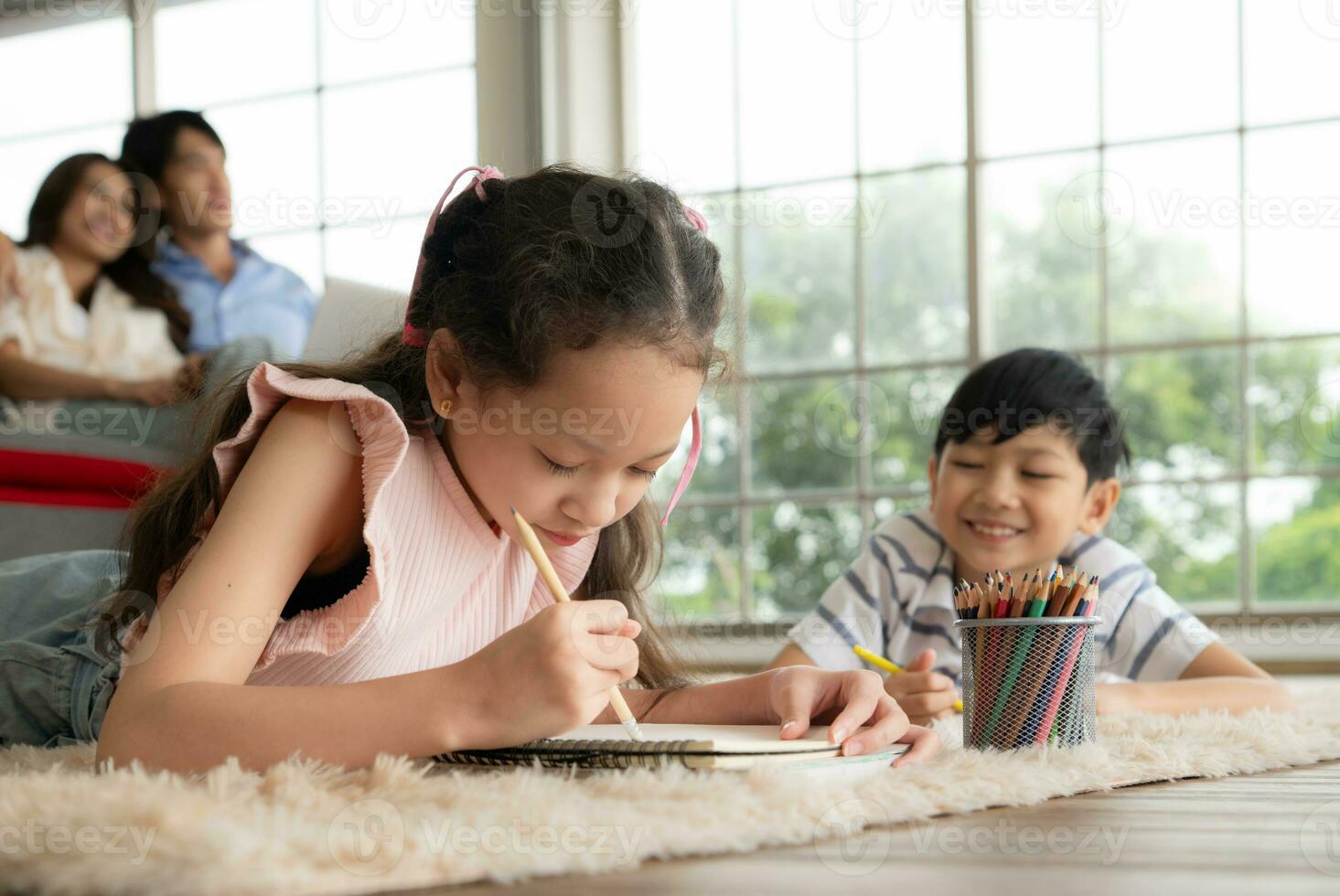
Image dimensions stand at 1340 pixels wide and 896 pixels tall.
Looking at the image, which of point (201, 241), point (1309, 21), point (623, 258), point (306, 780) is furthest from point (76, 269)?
point (1309, 21)

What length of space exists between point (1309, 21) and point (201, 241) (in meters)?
2.81

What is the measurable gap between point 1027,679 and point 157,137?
9.38 ft

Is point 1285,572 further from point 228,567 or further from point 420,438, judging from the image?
point 228,567

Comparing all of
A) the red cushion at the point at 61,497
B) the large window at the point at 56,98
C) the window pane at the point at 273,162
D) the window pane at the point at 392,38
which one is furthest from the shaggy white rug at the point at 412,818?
the large window at the point at 56,98

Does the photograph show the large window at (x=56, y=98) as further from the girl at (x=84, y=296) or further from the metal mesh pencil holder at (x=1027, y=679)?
the metal mesh pencil holder at (x=1027, y=679)

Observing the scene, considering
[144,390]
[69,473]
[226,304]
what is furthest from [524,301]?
[226,304]

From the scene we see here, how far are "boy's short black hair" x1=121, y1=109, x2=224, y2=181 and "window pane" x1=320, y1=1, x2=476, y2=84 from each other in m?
0.81

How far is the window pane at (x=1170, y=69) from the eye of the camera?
3.22 m

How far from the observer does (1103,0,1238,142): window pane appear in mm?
3219

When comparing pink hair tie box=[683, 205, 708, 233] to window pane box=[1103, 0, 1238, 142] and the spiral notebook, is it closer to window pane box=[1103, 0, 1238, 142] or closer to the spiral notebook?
the spiral notebook

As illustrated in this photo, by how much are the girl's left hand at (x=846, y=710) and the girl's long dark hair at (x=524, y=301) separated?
0.29 meters

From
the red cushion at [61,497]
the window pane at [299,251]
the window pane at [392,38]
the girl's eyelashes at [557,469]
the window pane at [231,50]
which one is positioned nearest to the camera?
the girl's eyelashes at [557,469]

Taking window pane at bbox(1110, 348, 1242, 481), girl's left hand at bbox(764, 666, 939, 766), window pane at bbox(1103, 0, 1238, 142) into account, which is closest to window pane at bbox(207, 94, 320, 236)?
window pane at bbox(1103, 0, 1238, 142)

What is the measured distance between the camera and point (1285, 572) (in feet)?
10.2
